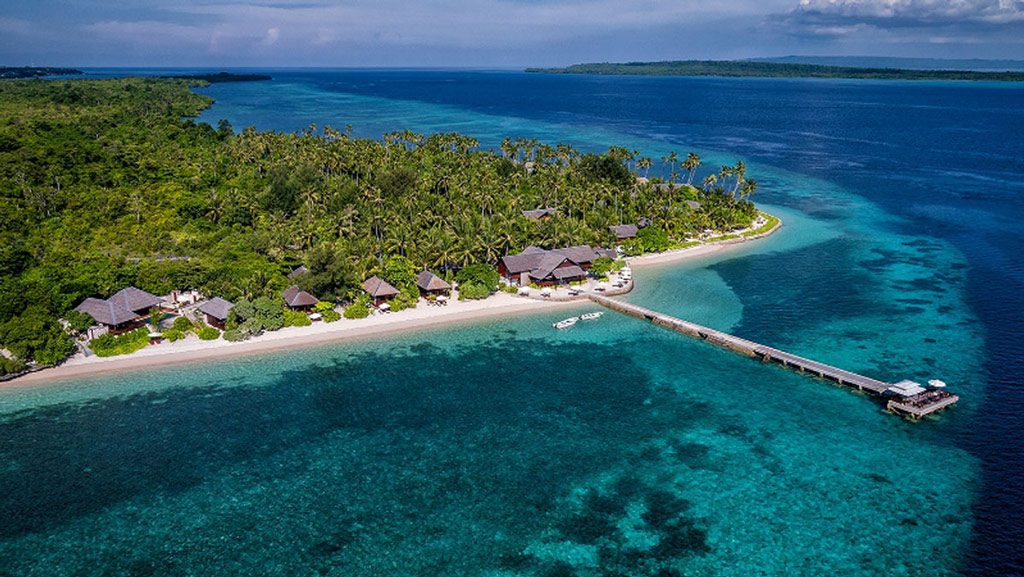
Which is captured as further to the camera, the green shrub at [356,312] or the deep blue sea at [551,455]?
the green shrub at [356,312]

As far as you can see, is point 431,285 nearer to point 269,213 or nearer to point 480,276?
point 480,276

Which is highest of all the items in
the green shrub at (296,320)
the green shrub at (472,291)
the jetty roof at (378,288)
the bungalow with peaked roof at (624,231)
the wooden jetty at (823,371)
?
the bungalow with peaked roof at (624,231)

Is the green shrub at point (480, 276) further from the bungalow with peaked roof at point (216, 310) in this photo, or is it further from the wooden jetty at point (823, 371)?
the bungalow with peaked roof at point (216, 310)

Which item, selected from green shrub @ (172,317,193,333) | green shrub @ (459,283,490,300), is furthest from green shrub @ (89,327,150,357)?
green shrub @ (459,283,490,300)

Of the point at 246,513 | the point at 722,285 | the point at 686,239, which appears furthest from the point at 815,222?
the point at 246,513

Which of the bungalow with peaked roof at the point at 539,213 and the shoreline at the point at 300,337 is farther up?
the bungalow with peaked roof at the point at 539,213

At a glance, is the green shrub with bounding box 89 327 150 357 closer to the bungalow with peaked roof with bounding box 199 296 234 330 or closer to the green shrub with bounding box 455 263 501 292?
the bungalow with peaked roof with bounding box 199 296 234 330

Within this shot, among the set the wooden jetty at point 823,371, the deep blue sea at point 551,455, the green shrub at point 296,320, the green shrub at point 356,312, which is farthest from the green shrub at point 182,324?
the wooden jetty at point 823,371

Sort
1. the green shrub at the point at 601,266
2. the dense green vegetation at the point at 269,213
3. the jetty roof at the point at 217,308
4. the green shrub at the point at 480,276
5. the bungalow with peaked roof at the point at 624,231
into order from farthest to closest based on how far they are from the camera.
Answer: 1. the bungalow with peaked roof at the point at 624,231
2. the green shrub at the point at 601,266
3. the green shrub at the point at 480,276
4. the dense green vegetation at the point at 269,213
5. the jetty roof at the point at 217,308
